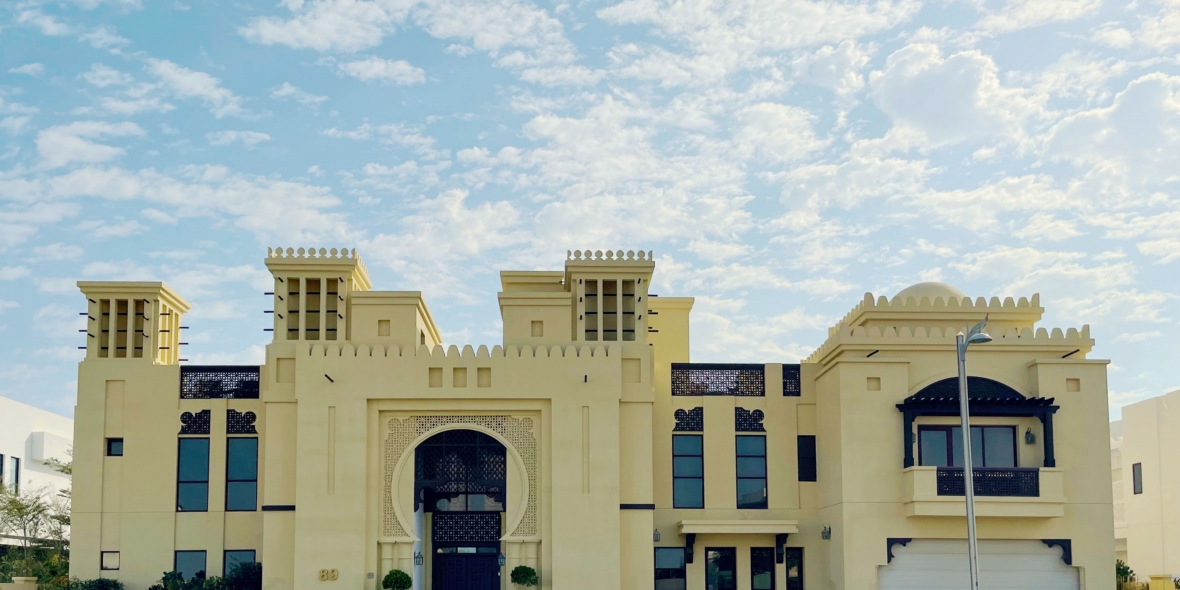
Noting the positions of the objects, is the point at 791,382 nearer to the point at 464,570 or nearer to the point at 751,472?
the point at 751,472

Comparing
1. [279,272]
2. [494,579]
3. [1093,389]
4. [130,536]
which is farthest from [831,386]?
[130,536]

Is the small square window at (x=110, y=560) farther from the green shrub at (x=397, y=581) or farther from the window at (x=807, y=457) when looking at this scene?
the window at (x=807, y=457)

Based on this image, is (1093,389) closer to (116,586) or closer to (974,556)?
(974,556)

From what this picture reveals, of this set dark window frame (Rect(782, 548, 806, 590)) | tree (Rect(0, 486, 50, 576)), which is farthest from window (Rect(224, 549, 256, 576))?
dark window frame (Rect(782, 548, 806, 590))

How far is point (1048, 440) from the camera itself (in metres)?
26.2

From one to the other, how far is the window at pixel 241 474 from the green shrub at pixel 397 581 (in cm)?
434

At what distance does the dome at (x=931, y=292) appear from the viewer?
2942 cm

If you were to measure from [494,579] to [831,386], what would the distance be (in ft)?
29.8

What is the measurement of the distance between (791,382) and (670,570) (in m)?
5.46

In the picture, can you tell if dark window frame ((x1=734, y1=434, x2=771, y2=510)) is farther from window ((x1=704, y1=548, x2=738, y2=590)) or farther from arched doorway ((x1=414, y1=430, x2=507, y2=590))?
arched doorway ((x1=414, y1=430, x2=507, y2=590))

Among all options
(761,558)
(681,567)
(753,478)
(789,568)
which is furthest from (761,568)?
(753,478)

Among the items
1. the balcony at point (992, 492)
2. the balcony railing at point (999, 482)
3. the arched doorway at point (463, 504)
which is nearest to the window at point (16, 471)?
the arched doorway at point (463, 504)

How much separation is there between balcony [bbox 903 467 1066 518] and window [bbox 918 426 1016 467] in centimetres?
84

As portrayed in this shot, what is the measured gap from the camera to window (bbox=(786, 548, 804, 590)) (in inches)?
1123
